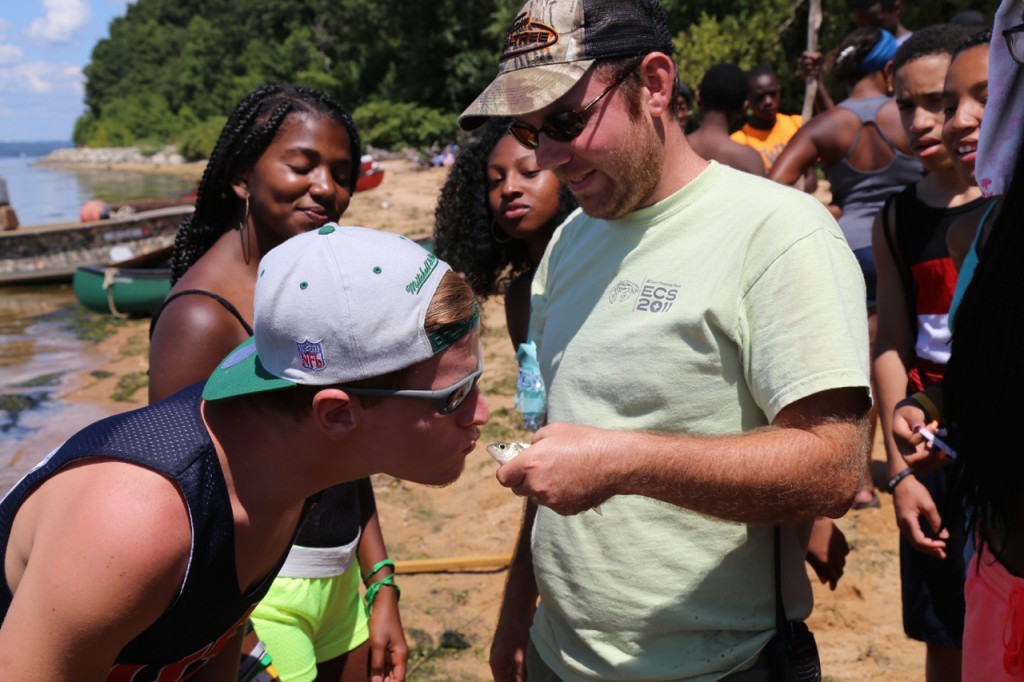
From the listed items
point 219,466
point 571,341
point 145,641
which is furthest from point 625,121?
point 145,641

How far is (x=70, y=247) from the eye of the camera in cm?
1764

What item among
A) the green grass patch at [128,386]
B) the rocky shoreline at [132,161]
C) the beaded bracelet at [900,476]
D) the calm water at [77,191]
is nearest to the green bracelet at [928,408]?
the beaded bracelet at [900,476]

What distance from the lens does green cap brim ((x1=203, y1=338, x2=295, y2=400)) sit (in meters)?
1.76

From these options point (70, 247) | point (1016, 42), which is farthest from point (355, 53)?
point (1016, 42)

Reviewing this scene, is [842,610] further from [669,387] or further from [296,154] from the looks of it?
Answer: [296,154]

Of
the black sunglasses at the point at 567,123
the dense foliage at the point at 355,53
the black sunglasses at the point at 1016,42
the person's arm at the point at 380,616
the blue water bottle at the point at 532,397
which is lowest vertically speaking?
the person's arm at the point at 380,616

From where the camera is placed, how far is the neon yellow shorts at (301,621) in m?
2.79

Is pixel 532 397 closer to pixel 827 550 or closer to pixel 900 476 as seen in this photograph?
pixel 827 550

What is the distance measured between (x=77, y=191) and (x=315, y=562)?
53609 mm

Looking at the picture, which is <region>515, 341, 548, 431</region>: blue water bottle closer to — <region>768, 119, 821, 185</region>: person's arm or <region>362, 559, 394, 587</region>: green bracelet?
<region>362, 559, 394, 587</region>: green bracelet

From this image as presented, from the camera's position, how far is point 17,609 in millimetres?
1515

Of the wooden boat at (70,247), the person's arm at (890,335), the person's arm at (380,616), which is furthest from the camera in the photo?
the wooden boat at (70,247)

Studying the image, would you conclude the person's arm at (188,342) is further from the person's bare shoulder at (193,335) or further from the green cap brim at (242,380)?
the green cap brim at (242,380)

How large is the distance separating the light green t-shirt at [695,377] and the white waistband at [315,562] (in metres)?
0.90
